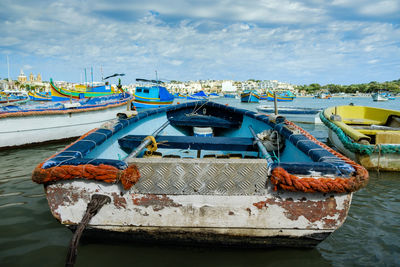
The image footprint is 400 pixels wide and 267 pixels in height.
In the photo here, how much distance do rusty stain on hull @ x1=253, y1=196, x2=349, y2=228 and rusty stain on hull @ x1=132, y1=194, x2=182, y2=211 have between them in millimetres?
802

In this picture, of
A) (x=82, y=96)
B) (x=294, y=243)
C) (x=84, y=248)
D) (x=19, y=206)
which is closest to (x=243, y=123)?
(x=294, y=243)

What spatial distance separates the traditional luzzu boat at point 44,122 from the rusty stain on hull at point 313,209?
21.2 feet

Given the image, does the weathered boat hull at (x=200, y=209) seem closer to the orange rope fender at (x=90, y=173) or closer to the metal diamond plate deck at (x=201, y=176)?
the metal diamond plate deck at (x=201, y=176)

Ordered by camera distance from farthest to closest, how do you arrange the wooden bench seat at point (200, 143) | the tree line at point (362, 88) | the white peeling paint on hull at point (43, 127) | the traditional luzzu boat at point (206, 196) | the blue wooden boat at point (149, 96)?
the tree line at point (362, 88)
the blue wooden boat at point (149, 96)
the white peeling paint on hull at point (43, 127)
the wooden bench seat at point (200, 143)
the traditional luzzu boat at point (206, 196)

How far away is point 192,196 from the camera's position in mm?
2184

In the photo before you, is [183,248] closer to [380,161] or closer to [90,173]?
[90,173]

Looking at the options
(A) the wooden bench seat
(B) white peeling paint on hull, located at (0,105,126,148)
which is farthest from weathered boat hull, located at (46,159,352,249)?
(B) white peeling paint on hull, located at (0,105,126,148)

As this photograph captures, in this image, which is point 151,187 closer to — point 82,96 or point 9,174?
point 9,174

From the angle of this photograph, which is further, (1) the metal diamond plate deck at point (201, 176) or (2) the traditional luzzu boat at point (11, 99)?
(2) the traditional luzzu boat at point (11, 99)

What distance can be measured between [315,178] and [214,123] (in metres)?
4.43

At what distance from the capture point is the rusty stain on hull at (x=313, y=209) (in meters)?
2.13

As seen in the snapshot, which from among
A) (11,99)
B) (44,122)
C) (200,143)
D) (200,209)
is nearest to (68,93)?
(11,99)

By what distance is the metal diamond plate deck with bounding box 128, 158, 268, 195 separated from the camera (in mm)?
2094

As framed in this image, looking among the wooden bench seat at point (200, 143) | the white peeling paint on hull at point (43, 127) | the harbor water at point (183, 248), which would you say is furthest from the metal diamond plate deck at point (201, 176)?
the white peeling paint on hull at point (43, 127)
